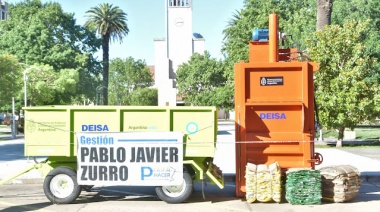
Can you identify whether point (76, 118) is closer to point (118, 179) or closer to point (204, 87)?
point (118, 179)

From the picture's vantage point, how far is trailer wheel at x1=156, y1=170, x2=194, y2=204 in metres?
10.4

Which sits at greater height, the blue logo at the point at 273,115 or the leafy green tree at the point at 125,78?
the leafy green tree at the point at 125,78

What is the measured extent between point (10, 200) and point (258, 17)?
38.2 metres

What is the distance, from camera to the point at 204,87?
72438 mm

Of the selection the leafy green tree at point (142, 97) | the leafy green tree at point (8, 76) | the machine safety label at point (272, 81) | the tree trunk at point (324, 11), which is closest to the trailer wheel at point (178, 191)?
the machine safety label at point (272, 81)

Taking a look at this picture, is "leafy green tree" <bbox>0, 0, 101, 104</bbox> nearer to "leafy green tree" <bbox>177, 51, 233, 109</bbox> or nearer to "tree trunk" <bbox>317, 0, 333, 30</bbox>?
"leafy green tree" <bbox>177, 51, 233, 109</bbox>

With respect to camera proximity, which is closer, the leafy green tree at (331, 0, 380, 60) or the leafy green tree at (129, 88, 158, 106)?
the leafy green tree at (331, 0, 380, 60)

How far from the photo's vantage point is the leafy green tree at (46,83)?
46.6m

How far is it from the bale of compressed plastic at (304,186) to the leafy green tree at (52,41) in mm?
46492

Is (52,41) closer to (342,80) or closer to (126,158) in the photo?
(342,80)

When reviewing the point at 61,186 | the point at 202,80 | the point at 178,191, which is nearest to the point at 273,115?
the point at 178,191

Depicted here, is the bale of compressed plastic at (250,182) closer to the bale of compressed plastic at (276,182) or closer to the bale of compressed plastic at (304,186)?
the bale of compressed plastic at (276,182)

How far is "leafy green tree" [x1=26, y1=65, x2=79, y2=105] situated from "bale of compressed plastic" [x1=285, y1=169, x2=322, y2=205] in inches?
1510

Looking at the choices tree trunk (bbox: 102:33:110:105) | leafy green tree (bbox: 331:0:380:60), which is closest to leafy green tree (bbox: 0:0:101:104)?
tree trunk (bbox: 102:33:110:105)
